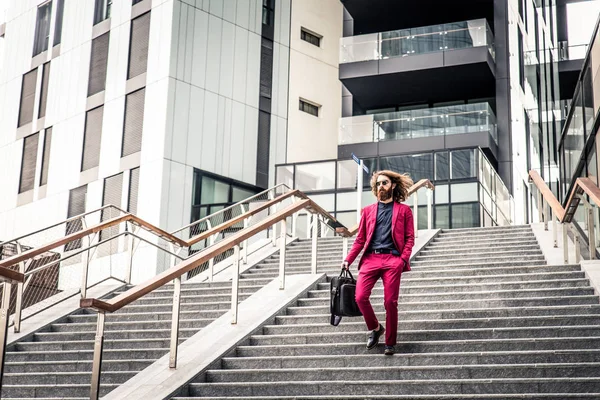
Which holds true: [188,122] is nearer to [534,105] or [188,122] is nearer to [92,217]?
[92,217]

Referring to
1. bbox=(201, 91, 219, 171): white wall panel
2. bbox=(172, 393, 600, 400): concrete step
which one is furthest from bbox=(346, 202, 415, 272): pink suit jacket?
bbox=(201, 91, 219, 171): white wall panel

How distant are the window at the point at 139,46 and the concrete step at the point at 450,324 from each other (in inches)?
638

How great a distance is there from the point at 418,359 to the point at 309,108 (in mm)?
21137

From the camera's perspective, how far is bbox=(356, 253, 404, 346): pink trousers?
7699 millimetres

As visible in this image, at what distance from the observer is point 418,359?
7680 millimetres

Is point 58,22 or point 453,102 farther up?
point 58,22

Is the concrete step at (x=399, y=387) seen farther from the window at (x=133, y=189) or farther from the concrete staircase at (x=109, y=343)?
the window at (x=133, y=189)

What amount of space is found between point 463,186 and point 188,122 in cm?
754

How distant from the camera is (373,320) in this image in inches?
311

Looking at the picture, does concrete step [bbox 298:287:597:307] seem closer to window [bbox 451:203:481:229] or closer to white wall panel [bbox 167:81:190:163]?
window [bbox 451:203:481:229]

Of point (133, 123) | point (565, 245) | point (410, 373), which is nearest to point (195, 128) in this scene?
point (133, 123)

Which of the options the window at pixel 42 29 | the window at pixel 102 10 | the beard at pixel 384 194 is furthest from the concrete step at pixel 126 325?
the window at pixel 42 29

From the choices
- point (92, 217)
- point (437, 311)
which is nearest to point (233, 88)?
point (92, 217)

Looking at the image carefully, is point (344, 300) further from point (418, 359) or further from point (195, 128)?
point (195, 128)
